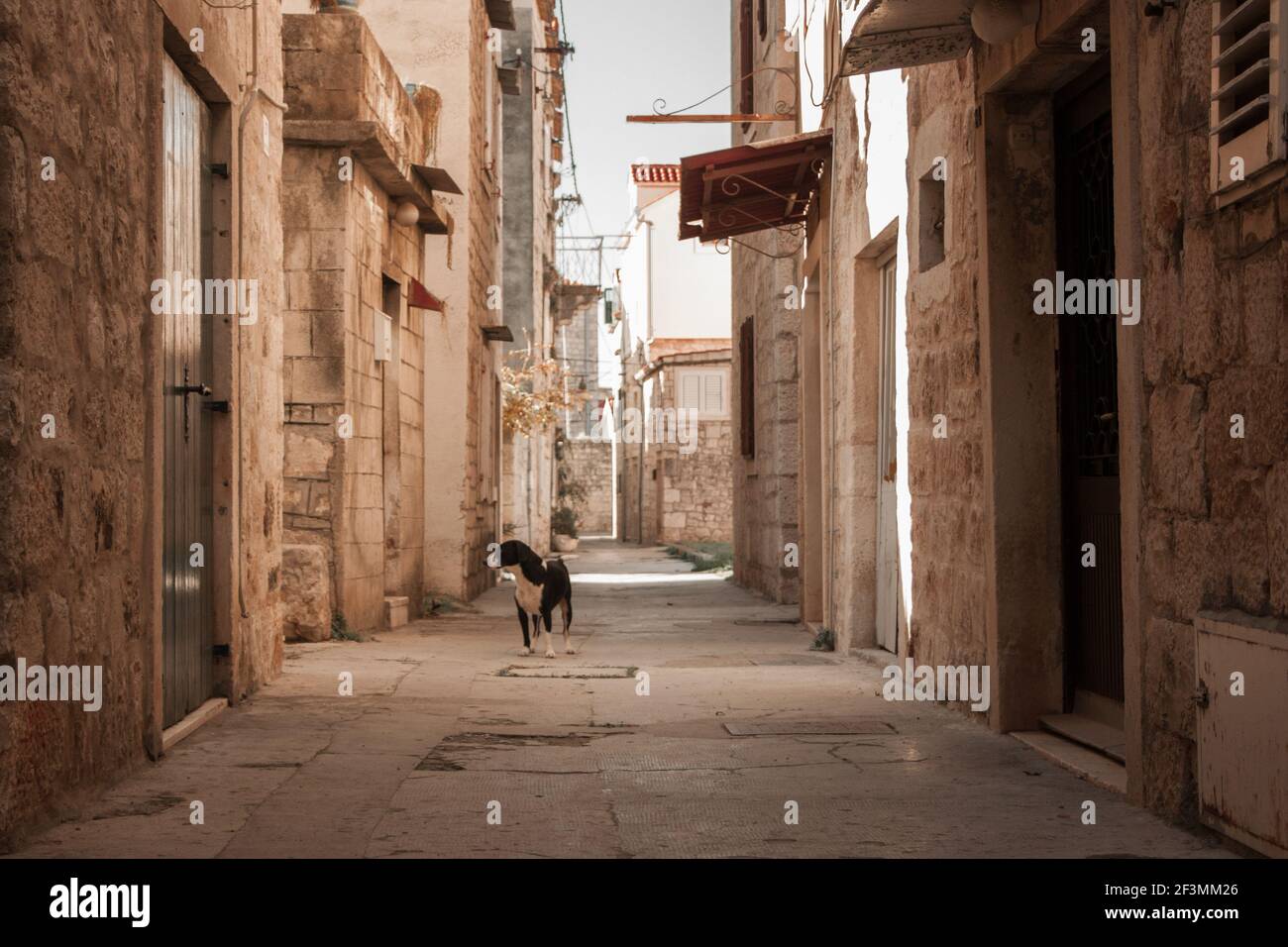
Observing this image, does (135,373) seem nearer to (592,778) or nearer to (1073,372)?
(592,778)

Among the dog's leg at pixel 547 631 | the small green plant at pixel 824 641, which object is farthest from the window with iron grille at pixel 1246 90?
the small green plant at pixel 824 641

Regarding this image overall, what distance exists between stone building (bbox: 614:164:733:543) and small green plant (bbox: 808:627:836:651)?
19.0 meters

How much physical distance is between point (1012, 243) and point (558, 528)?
88.4ft

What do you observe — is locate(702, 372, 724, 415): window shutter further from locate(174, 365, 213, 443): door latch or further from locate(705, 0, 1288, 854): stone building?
locate(174, 365, 213, 443): door latch

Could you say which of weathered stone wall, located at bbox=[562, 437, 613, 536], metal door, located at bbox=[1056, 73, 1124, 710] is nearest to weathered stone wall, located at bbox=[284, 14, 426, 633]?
metal door, located at bbox=[1056, 73, 1124, 710]

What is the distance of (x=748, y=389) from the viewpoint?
16.1 m

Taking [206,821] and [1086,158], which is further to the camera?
[1086,158]

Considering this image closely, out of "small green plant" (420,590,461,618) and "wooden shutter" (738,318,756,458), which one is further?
"wooden shutter" (738,318,756,458)

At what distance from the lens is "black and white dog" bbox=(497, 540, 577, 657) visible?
9.06 meters

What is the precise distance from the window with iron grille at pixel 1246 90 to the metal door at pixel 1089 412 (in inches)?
60.4

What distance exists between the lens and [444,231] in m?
13.3

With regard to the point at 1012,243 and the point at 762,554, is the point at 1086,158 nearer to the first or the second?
the point at 1012,243

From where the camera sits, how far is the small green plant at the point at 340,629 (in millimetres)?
9574
